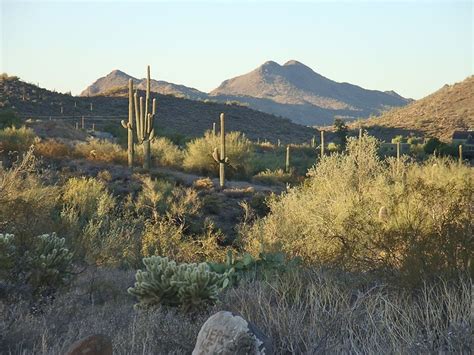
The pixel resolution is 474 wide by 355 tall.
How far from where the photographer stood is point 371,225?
8055 mm

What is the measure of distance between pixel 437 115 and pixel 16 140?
A: 178 feet

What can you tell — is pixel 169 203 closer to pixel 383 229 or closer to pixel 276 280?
pixel 383 229

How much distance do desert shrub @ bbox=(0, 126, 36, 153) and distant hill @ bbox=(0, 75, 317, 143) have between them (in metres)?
25.4

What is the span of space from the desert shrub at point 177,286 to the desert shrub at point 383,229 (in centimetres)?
169

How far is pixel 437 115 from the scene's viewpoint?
70.6 m

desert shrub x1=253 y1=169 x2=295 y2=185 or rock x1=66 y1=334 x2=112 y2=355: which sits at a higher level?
rock x1=66 y1=334 x2=112 y2=355

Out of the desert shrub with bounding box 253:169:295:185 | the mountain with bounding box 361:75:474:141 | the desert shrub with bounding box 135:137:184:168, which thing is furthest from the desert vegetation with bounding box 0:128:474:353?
the mountain with bounding box 361:75:474:141

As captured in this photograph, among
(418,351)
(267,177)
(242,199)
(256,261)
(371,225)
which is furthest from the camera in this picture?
(267,177)

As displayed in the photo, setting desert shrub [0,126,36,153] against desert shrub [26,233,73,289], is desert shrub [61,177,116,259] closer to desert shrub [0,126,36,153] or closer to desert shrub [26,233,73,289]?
desert shrub [26,233,73,289]

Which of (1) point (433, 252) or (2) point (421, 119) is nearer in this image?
(1) point (433, 252)

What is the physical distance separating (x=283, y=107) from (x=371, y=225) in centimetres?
16315

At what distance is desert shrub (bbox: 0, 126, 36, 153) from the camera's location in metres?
24.4

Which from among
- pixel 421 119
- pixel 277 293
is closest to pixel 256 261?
pixel 277 293

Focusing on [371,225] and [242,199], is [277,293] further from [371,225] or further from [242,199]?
[242,199]
